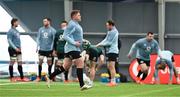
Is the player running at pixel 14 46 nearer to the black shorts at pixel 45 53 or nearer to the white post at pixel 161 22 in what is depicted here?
the black shorts at pixel 45 53

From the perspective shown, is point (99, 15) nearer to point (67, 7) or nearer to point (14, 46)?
point (67, 7)

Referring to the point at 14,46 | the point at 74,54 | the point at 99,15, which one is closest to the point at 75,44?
the point at 74,54

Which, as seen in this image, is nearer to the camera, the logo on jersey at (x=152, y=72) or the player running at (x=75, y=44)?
the player running at (x=75, y=44)

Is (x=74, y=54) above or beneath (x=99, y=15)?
beneath

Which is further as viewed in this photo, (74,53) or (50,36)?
(50,36)

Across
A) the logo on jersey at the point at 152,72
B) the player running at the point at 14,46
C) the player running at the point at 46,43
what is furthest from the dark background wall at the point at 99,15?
the player running at the point at 46,43

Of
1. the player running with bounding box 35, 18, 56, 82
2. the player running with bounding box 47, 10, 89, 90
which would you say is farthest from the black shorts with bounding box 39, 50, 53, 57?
the player running with bounding box 47, 10, 89, 90

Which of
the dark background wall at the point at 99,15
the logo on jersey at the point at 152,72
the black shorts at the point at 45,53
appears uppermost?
the dark background wall at the point at 99,15

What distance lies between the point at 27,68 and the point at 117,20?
15.7ft

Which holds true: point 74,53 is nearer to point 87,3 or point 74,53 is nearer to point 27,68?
point 27,68

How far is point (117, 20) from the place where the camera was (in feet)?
89.3

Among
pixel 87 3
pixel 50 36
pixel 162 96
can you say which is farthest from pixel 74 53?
pixel 87 3

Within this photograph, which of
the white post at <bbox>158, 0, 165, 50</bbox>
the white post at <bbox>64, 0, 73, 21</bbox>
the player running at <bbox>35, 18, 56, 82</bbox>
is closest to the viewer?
the player running at <bbox>35, 18, 56, 82</bbox>

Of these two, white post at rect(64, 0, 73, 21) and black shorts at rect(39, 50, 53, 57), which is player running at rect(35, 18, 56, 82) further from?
white post at rect(64, 0, 73, 21)
